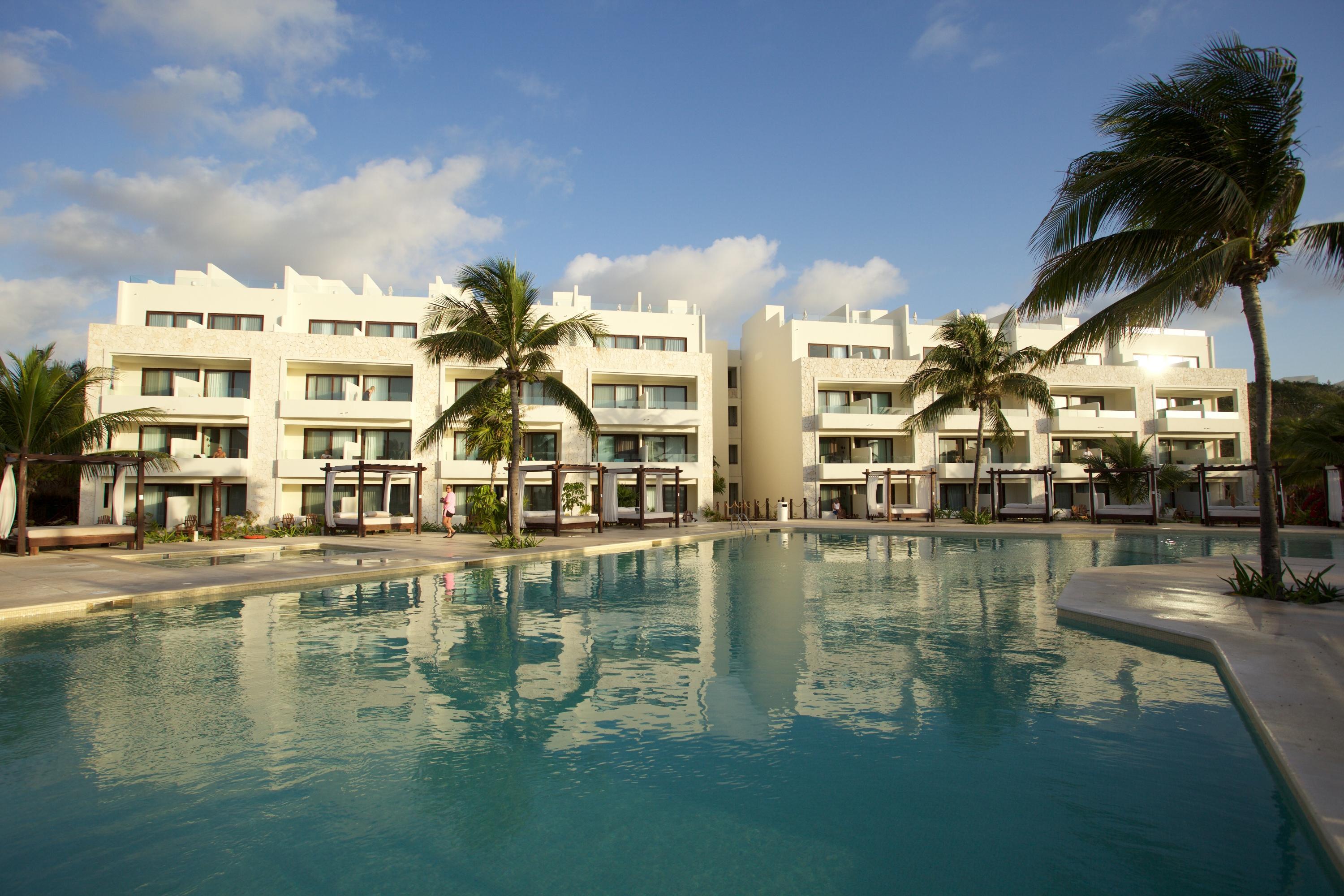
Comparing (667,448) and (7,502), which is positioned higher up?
(667,448)

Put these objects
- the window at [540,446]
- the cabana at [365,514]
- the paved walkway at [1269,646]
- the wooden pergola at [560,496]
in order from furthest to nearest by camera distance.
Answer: the window at [540,446] → the cabana at [365,514] → the wooden pergola at [560,496] → the paved walkway at [1269,646]

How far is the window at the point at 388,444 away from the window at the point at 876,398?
2235cm

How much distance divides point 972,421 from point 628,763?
35.4 m

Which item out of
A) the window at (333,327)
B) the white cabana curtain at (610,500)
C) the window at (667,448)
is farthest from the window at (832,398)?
the window at (333,327)

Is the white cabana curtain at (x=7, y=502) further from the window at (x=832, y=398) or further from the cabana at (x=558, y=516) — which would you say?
the window at (x=832, y=398)

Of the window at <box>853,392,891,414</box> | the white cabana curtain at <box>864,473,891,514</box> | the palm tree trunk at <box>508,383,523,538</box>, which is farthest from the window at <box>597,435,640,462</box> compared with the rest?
the palm tree trunk at <box>508,383,523,538</box>

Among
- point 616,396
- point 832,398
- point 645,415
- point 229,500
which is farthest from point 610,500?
point 832,398

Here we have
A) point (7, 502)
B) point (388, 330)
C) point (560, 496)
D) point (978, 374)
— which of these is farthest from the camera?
point (388, 330)

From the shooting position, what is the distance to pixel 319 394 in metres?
31.3

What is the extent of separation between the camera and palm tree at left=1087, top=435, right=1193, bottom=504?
30.4m

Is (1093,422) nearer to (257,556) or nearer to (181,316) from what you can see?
(257,556)

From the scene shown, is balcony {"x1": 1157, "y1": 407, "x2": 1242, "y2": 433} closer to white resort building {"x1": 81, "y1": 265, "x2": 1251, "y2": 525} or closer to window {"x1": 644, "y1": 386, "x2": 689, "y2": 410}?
white resort building {"x1": 81, "y1": 265, "x2": 1251, "y2": 525}

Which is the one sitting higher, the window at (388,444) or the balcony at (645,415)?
the balcony at (645,415)

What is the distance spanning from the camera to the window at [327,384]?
31.2 m
